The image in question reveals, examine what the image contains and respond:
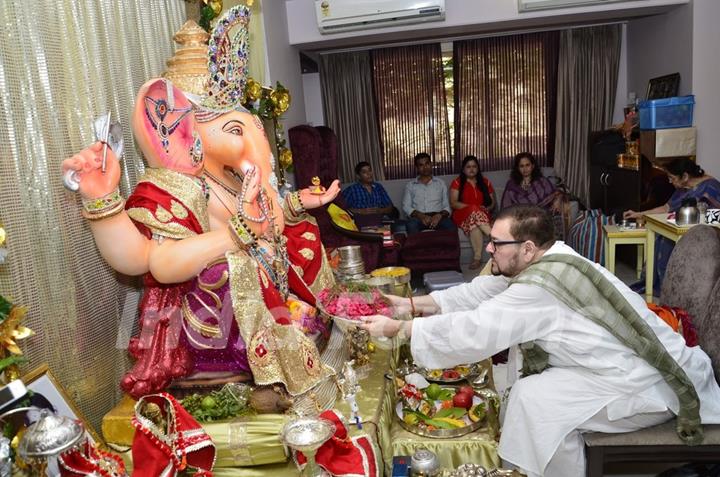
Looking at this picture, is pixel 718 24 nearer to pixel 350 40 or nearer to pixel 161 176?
pixel 350 40

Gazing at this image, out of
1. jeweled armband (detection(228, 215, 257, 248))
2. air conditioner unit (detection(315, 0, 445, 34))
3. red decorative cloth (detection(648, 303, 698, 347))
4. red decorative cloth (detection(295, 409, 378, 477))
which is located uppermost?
air conditioner unit (detection(315, 0, 445, 34))

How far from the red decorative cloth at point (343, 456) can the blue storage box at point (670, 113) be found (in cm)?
503

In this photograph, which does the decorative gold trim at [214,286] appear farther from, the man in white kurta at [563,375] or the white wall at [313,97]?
the white wall at [313,97]

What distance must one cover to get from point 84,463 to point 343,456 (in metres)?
0.77

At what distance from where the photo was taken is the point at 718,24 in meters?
5.40

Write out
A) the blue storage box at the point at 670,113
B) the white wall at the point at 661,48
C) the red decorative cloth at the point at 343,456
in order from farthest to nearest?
the white wall at the point at 661,48 → the blue storage box at the point at 670,113 → the red decorative cloth at the point at 343,456

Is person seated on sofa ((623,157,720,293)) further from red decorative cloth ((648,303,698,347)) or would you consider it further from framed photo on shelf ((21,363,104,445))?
framed photo on shelf ((21,363,104,445))

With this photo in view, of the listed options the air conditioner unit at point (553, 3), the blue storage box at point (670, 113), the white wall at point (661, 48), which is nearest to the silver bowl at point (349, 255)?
the air conditioner unit at point (553, 3)

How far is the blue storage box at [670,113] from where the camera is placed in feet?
18.5

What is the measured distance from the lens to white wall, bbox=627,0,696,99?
5828 millimetres

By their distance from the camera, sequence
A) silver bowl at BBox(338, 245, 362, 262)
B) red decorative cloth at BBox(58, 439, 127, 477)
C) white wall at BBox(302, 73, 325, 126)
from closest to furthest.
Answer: red decorative cloth at BBox(58, 439, 127, 477) < silver bowl at BBox(338, 245, 362, 262) < white wall at BBox(302, 73, 325, 126)

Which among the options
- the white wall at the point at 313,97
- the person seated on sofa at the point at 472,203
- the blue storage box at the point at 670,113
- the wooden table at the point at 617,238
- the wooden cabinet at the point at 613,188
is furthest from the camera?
the white wall at the point at 313,97

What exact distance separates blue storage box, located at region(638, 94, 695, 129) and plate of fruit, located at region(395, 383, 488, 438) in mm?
4308

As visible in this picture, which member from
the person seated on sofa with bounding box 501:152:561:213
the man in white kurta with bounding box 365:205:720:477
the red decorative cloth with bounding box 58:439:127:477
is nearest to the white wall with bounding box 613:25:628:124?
the person seated on sofa with bounding box 501:152:561:213
